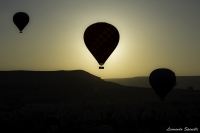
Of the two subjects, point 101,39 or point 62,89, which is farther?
point 62,89

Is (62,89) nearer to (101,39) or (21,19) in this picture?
(21,19)

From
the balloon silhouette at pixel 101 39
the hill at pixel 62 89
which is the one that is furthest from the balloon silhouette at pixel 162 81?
the hill at pixel 62 89

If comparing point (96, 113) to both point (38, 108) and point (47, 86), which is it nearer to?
point (38, 108)

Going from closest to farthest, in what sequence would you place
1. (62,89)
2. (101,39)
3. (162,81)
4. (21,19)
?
(101,39)
(162,81)
(21,19)
(62,89)

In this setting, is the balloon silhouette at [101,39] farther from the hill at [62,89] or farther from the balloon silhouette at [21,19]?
the hill at [62,89]

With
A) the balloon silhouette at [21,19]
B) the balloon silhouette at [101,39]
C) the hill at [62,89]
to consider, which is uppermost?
the balloon silhouette at [21,19]

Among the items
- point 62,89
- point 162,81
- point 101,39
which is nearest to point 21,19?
point 101,39

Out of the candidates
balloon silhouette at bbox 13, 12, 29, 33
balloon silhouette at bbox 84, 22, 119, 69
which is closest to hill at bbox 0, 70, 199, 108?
balloon silhouette at bbox 13, 12, 29, 33
